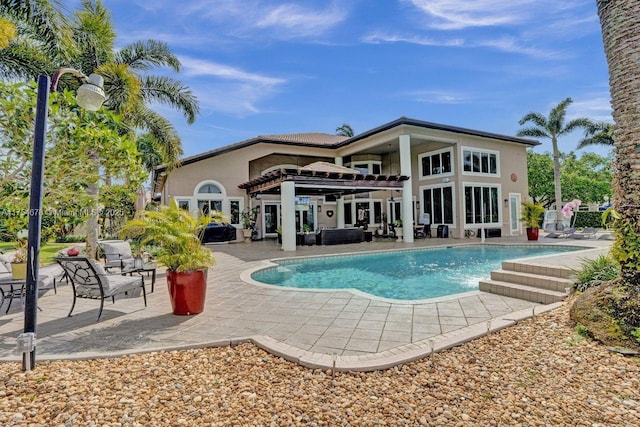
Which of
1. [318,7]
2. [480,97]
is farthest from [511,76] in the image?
[318,7]

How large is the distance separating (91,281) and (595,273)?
806 cm

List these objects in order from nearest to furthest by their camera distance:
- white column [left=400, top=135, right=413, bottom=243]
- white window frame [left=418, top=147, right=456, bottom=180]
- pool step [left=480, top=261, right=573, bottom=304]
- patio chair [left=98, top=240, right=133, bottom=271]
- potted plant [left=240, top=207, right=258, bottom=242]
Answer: pool step [left=480, top=261, right=573, bottom=304] → patio chair [left=98, top=240, right=133, bottom=271] → white column [left=400, top=135, right=413, bottom=243] → white window frame [left=418, top=147, right=456, bottom=180] → potted plant [left=240, top=207, right=258, bottom=242]

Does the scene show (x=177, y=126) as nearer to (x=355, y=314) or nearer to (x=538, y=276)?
(x=355, y=314)

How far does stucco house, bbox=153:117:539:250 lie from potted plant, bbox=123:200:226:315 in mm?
10394

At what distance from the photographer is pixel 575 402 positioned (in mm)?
2580

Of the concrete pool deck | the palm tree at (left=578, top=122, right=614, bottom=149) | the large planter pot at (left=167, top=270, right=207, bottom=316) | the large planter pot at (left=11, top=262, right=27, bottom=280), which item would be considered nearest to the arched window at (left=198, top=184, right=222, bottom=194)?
the large planter pot at (left=11, top=262, right=27, bottom=280)

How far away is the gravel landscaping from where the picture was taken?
2455mm

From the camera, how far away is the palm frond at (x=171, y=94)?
1441 centimetres

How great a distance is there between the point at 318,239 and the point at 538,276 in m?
11.8

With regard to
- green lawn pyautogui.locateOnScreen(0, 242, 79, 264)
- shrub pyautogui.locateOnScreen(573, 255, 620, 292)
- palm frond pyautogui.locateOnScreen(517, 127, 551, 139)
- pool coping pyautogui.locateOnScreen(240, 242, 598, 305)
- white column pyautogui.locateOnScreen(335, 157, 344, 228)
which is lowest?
pool coping pyautogui.locateOnScreen(240, 242, 598, 305)

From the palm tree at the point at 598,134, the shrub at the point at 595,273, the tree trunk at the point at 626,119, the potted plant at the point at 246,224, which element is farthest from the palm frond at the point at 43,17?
the palm tree at the point at 598,134

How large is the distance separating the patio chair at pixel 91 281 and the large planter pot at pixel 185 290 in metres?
0.88

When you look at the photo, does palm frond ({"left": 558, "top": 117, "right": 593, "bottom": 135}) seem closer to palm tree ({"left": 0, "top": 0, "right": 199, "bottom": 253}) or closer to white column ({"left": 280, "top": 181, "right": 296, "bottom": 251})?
white column ({"left": 280, "top": 181, "right": 296, "bottom": 251})

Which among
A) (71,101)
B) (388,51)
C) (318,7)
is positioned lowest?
(71,101)
